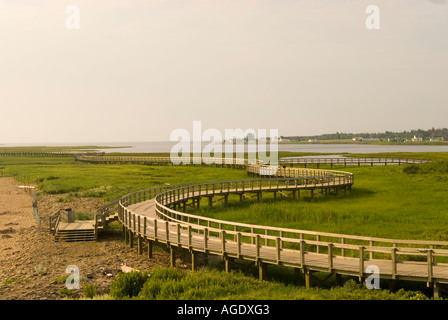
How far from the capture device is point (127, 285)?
1450cm

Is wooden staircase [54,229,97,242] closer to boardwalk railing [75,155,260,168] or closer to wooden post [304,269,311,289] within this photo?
wooden post [304,269,311,289]

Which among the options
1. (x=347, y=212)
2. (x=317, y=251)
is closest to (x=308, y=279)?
(x=317, y=251)

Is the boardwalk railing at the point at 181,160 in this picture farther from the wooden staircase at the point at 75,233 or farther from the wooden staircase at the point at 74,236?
the wooden staircase at the point at 74,236

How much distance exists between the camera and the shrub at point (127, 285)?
14.1m

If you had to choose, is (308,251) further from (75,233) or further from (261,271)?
(75,233)

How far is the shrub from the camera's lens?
14141 millimetres

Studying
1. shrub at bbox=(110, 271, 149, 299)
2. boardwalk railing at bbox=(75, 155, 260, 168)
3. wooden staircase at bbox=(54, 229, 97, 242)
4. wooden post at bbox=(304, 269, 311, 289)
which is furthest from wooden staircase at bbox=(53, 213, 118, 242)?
boardwalk railing at bbox=(75, 155, 260, 168)

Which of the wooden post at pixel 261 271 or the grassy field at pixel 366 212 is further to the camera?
the grassy field at pixel 366 212

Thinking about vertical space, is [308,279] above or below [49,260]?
above

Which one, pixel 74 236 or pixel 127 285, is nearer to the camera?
pixel 127 285

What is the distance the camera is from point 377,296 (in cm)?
1286

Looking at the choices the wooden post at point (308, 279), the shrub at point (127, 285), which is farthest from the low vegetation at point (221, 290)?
the wooden post at point (308, 279)
